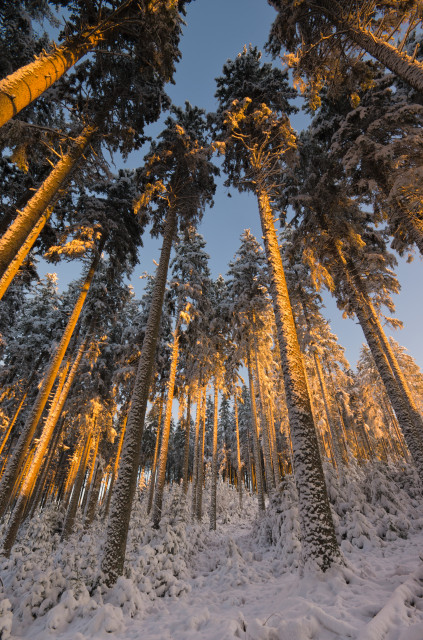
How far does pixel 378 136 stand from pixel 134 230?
37.0 ft

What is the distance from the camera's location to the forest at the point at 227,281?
16.3 feet

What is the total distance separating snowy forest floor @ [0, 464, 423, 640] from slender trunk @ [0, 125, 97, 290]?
6102 millimetres

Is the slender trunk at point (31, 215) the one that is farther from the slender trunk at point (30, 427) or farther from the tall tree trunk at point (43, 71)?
the slender trunk at point (30, 427)

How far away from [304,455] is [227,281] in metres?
13.5

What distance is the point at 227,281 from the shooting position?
59.6 feet

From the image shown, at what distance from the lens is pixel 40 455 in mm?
10227

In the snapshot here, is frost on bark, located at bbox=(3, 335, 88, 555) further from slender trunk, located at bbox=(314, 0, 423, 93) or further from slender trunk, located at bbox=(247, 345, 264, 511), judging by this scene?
slender trunk, located at bbox=(314, 0, 423, 93)

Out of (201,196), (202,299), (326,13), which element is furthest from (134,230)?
(326,13)

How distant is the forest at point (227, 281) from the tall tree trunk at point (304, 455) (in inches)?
1.6

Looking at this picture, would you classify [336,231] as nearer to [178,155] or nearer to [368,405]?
[178,155]

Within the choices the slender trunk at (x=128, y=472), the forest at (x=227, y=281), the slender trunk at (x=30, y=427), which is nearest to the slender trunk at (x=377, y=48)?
the forest at (x=227, y=281)

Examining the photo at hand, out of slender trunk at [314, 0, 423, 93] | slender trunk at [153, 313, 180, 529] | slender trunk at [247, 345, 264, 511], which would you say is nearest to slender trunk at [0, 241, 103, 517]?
slender trunk at [153, 313, 180, 529]

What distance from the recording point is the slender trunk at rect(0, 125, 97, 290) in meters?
5.52

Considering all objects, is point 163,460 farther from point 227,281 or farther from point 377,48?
point 377,48
